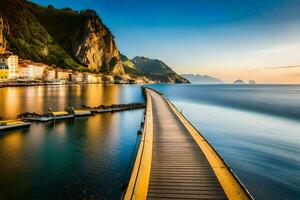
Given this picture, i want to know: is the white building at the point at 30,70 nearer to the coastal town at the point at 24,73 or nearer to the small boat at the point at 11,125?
the coastal town at the point at 24,73

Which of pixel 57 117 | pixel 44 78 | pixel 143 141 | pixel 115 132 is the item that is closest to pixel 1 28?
pixel 44 78

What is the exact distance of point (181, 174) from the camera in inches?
429

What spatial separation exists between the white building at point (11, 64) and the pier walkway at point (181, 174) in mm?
130986

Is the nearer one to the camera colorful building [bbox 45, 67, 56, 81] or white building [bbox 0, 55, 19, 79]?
white building [bbox 0, 55, 19, 79]

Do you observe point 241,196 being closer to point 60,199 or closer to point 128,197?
point 128,197

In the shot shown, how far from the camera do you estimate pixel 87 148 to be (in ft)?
67.9

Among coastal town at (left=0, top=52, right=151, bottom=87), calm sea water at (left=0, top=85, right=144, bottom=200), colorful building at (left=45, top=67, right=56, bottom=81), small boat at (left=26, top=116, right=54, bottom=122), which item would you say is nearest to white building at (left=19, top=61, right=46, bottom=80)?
coastal town at (left=0, top=52, right=151, bottom=87)

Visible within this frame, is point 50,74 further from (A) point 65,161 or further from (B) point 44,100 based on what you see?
(A) point 65,161

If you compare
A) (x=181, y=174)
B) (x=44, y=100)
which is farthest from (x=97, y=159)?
(x=44, y=100)

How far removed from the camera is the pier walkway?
354 inches

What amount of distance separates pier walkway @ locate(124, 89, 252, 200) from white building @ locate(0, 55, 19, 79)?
430ft

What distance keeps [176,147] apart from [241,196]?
22.9ft

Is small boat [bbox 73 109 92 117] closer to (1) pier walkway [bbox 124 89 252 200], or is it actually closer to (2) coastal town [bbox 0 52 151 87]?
(1) pier walkway [bbox 124 89 252 200]

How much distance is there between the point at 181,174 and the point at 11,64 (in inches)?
5542
